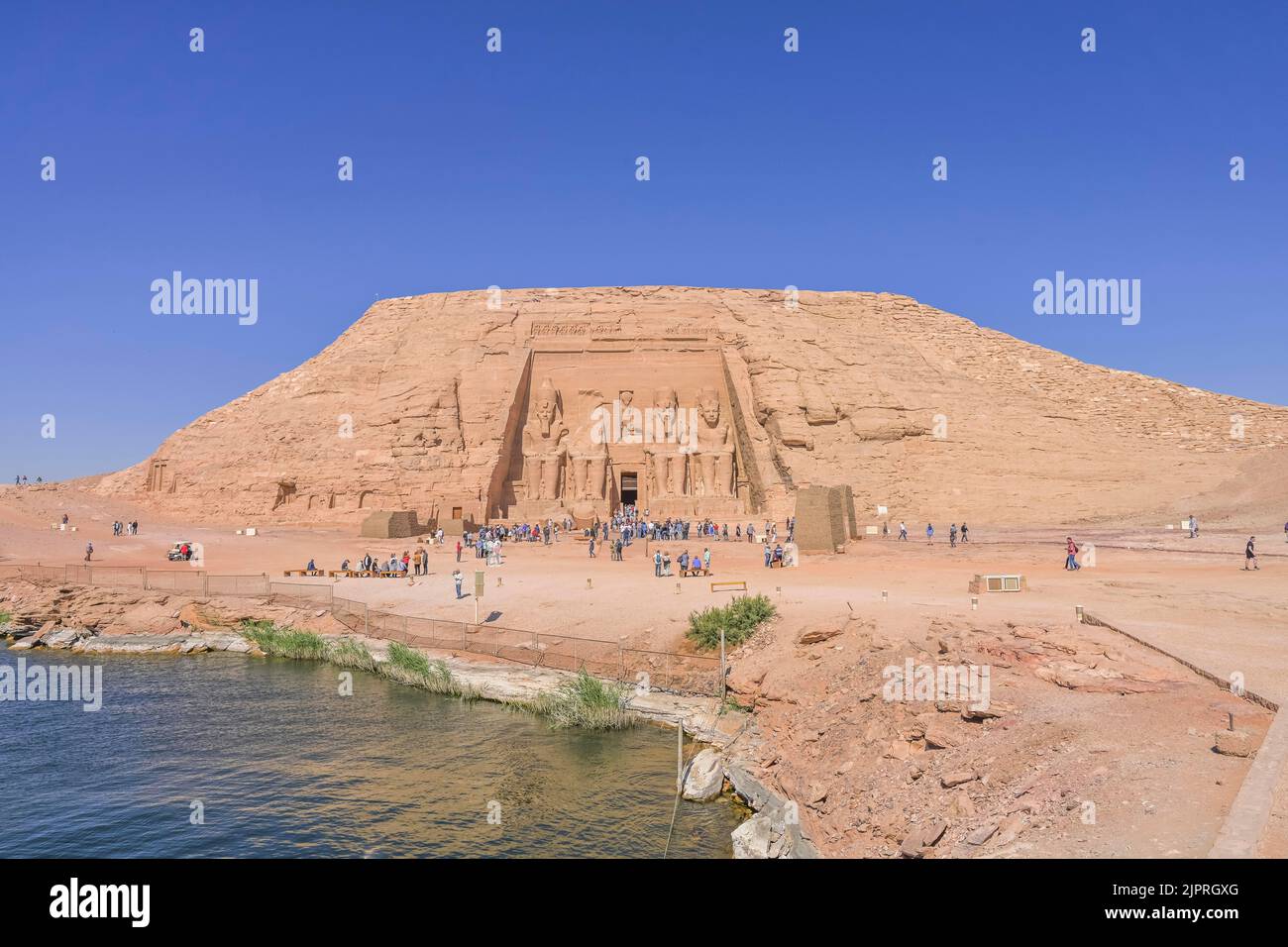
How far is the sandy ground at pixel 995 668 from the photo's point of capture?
23.3ft

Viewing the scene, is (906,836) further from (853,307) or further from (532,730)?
(853,307)

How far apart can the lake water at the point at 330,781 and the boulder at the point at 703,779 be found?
0.21 m

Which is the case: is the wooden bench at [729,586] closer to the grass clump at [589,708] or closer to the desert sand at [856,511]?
the desert sand at [856,511]

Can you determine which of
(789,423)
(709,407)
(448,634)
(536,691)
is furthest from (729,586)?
(709,407)

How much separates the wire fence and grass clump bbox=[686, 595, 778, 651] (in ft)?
1.60

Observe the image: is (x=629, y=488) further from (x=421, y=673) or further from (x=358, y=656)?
(x=421, y=673)

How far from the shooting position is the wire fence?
634 inches

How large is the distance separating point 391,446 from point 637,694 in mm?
28771

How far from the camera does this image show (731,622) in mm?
16438

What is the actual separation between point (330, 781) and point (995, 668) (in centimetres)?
944

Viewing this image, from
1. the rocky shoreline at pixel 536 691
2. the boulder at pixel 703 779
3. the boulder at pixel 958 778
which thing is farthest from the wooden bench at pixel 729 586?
the boulder at pixel 958 778

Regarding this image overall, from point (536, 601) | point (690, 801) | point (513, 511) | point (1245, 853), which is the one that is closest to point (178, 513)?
point (513, 511)

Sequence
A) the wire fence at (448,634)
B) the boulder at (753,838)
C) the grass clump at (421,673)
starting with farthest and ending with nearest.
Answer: the grass clump at (421,673), the wire fence at (448,634), the boulder at (753,838)

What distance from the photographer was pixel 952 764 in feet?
29.2
